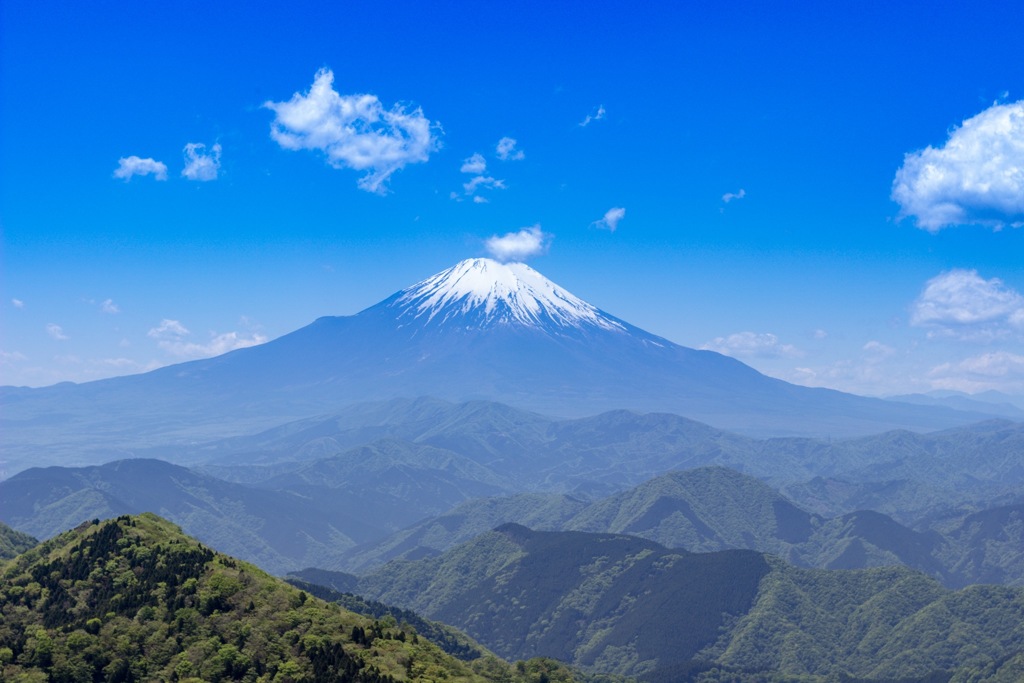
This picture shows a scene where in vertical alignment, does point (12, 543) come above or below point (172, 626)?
below

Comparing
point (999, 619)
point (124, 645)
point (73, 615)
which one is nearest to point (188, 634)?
point (124, 645)

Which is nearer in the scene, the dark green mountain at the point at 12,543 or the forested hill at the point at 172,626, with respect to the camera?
the forested hill at the point at 172,626

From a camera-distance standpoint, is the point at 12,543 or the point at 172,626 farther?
the point at 12,543

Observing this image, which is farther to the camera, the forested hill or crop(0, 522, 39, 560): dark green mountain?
crop(0, 522, 39, 560): dark green mountain
